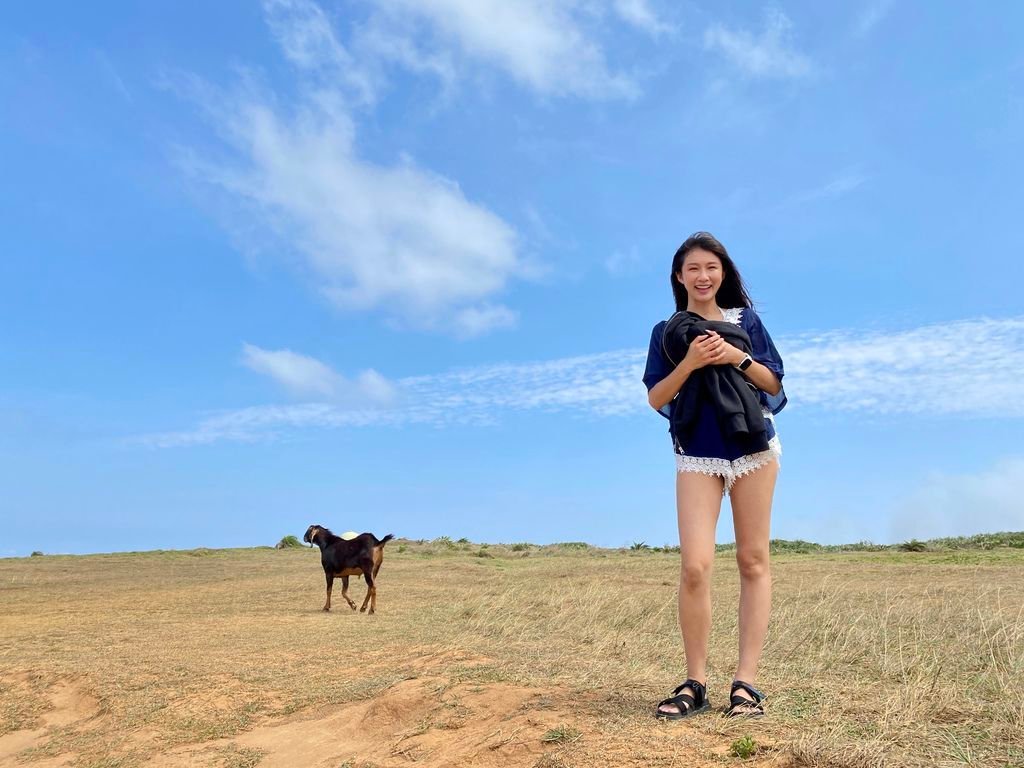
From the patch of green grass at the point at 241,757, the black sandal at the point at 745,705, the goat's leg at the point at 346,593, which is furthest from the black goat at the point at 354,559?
the black sandal at the point at 745,705

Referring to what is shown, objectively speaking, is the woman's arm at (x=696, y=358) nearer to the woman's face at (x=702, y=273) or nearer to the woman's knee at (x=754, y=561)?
the woman's face at (x=702, y=273)

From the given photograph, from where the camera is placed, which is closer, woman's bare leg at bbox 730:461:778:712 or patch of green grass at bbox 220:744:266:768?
woman's bare leg at bbox 730:461:778:712

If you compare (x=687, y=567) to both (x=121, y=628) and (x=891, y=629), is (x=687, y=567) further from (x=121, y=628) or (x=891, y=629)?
(x=121, y=628)

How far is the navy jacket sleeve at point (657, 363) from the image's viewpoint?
14.2 ft

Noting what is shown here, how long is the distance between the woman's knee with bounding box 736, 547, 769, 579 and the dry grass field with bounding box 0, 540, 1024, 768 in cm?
65

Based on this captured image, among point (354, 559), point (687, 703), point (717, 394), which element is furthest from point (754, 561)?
point (354, 559)

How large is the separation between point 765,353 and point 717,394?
505 mm

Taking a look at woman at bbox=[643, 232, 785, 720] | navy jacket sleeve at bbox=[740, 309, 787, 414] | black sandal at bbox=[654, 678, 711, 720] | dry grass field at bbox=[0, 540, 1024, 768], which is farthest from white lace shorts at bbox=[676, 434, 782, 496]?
dry grass field at bbox=[0, 540, 1024, 768]

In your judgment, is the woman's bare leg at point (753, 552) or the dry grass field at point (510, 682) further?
the woman's bare leg at point (753, 552)

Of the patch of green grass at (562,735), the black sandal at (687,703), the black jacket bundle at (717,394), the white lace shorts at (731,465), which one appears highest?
the black jacket bundle at (717,394)

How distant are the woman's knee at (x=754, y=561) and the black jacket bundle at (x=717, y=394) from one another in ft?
1.63

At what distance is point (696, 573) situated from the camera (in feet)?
12.9

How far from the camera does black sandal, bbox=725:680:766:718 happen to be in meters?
3.80

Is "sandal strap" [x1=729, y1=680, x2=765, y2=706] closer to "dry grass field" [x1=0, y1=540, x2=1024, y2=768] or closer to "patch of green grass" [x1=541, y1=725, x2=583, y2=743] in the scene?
"dry grass field" [x1=0, y1=540, x2=1024, y2=768]
